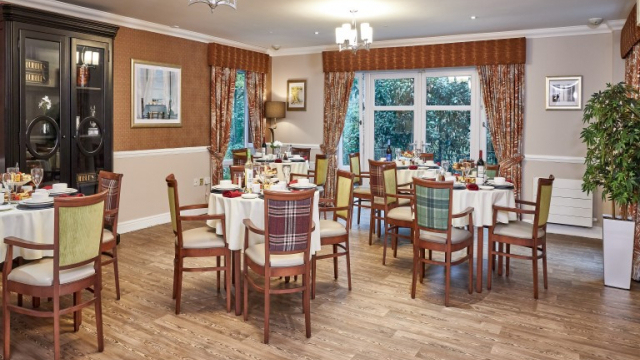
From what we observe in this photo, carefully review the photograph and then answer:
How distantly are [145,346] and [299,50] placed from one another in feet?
22.0

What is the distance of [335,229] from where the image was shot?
443cm

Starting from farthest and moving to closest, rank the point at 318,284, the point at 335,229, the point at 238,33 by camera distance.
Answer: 1. the point at 238,33
2. the point at 318,284
3. the point at 335,229

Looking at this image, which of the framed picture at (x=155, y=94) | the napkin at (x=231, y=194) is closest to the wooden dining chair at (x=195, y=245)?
the napkin at (x=231, y=194)

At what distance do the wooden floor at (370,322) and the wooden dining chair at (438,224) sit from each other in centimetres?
36

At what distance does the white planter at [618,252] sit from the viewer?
4.66 meters

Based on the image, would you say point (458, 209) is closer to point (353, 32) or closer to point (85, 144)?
point (353, 32)

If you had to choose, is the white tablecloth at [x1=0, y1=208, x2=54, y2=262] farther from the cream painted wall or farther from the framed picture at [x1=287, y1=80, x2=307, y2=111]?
the framed picture at [x1=287, y1=80, x2=307, y2=111]

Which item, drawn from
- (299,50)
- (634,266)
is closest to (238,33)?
(299,50)

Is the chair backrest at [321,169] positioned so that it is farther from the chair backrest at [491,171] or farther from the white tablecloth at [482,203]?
the white tablecloth at [482,203]

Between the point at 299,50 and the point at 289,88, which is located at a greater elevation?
the point at 299,50

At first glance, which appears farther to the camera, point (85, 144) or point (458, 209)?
point (85, 144)

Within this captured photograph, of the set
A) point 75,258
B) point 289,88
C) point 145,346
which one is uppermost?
point 289,88

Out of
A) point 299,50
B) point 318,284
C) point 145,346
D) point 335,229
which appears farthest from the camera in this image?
point 299,50

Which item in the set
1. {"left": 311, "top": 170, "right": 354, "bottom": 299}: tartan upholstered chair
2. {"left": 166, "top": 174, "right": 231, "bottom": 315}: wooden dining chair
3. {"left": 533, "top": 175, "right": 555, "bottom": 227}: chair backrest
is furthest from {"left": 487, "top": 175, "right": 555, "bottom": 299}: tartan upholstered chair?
{"left": 166, "top": 174, "right": 231, "bottom": 315}: wooden dining chair
